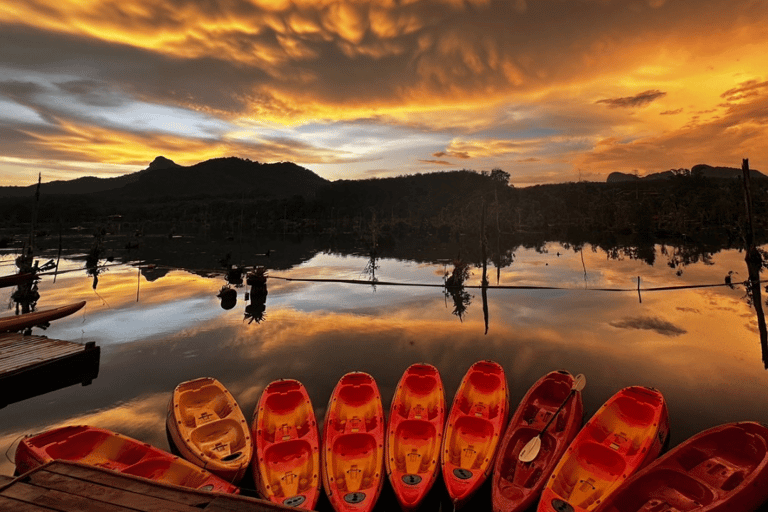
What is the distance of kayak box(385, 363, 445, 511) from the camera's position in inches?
324

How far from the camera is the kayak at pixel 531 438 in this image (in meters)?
8.20

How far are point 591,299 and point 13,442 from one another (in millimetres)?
31404

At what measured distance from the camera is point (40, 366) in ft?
47.1

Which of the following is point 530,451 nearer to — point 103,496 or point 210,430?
point 103,496

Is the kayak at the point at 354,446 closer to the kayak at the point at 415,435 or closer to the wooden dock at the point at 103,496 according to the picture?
the kayak at the point at 415,435

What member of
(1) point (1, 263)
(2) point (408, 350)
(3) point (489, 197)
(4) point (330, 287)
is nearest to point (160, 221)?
(1) point (1, 263)

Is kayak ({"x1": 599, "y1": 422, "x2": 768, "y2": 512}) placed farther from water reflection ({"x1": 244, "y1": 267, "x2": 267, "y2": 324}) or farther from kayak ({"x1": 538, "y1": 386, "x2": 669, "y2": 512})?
water reflection ({"x1": 244, "y1": 267, "x2": 267, "y2": 324})

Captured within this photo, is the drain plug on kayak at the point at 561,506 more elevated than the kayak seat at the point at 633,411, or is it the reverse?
the kayak seat at the point at 633,411

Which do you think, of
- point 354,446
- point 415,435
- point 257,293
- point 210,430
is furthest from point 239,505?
point 257,293

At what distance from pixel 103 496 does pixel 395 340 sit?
1734 centimetres

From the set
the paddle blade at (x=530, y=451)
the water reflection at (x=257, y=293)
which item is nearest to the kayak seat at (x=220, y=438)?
the paddle blade at (x=530, y=451)

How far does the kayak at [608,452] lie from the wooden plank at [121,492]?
22.0 feet

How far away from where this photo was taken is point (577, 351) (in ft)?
62.5

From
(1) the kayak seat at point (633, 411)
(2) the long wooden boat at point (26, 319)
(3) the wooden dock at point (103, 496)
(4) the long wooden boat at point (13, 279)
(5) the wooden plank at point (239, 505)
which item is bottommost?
(2) the long wooden boat at point (26, 319)
